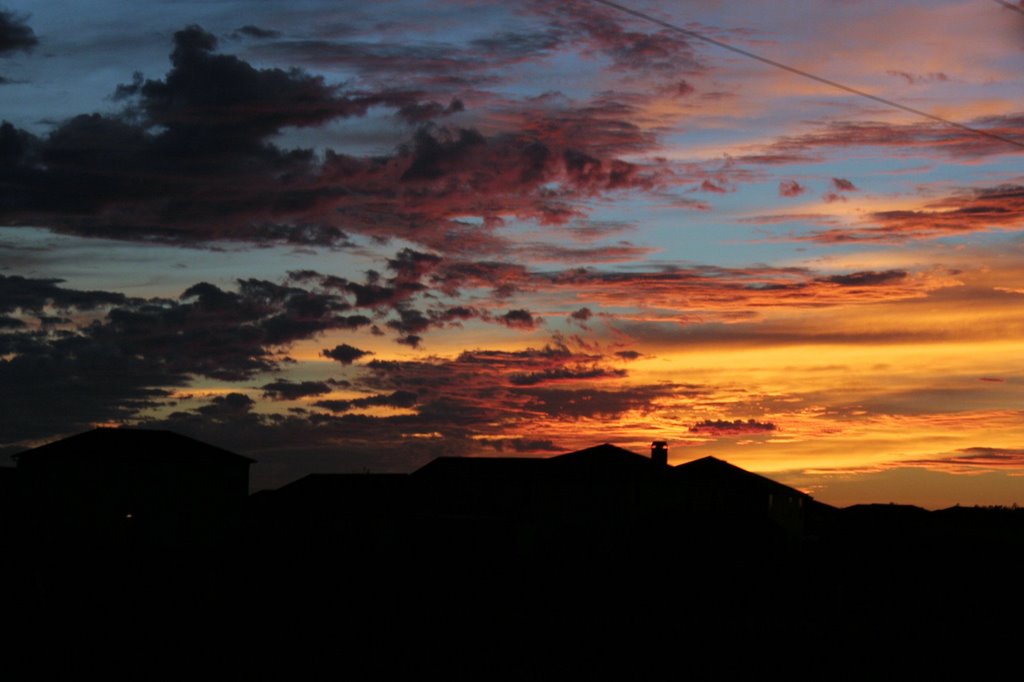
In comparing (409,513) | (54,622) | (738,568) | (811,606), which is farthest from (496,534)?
(54,622)

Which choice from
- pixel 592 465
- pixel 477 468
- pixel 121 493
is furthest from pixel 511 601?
pixel 121 493

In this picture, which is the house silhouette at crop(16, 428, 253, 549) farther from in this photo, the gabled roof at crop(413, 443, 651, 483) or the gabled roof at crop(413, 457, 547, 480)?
the gabled roof at crop(413, 443, 651, 483)

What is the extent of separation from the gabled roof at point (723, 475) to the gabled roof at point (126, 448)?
24.0 m

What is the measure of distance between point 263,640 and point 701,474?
39535 millimetres

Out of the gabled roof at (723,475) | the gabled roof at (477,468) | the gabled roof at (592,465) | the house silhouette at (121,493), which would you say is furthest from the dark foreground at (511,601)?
the gabled roof at (477,468)

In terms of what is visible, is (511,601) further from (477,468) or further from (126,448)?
(126,448)

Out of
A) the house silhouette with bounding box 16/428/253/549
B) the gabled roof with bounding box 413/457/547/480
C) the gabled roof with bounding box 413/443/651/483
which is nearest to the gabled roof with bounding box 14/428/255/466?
the house silhouette with bounding box 16/428/253/549

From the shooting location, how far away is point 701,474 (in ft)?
208

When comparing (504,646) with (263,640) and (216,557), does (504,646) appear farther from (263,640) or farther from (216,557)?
(216,557)

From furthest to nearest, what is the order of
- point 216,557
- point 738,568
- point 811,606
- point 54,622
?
point 216,557, point 738,568, point 811,606, point 54,622

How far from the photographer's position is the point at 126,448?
60938 mm

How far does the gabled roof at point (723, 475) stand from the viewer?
6322 cm

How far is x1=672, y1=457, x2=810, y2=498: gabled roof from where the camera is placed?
63.2m

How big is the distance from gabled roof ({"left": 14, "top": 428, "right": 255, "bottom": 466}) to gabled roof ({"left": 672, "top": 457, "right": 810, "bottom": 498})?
24.0 meters
